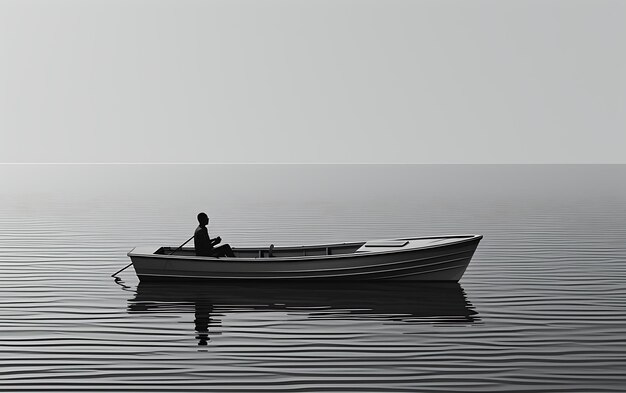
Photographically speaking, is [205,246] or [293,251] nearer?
[205,246]

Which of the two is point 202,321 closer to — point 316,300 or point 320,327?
point 320,327

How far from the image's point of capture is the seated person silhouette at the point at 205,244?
113 ft

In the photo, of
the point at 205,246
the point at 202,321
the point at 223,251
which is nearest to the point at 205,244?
the point at 205,246

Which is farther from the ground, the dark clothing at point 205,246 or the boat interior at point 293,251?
the boat interior at point 293,251

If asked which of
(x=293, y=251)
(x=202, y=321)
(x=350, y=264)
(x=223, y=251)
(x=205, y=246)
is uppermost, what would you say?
(x=293, y=251)

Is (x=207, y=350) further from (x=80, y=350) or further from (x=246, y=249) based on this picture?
(x=246, y=249)

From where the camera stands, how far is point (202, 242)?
34.8 meters

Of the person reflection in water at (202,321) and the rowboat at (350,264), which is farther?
the rowboat at (350,264)

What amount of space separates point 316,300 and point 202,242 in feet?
16.8

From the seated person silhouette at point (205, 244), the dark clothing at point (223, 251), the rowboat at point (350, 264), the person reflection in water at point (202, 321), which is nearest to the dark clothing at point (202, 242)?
the seated person silhouette at point (205, 244)

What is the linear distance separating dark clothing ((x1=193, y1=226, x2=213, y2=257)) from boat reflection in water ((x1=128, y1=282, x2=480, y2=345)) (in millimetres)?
1144

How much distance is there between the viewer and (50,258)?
149 ft

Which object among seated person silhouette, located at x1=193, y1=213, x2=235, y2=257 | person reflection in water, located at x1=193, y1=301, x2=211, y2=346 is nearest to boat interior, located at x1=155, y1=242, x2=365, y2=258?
seated person silhouette, located at x1=193, y1=213, x2=235, y2=257

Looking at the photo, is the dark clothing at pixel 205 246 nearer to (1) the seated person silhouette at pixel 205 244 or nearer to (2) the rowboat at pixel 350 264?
(1) the seated person silhouette at pixel 205 244
